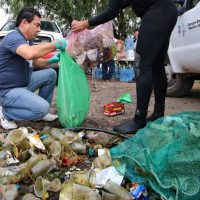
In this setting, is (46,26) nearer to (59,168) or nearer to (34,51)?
(34,51)

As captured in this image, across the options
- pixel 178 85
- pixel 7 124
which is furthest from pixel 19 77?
pixel 178 85

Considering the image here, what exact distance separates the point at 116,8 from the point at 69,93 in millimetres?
879

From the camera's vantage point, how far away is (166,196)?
A: 2.19 meters

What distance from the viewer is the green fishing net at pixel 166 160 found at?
2.20m

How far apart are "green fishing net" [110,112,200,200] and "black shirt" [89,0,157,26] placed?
50.3 inches

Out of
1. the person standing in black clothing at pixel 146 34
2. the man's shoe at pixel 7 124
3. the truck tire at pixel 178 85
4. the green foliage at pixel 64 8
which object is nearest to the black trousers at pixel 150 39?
the person standing in black clothing at pixel 146 34

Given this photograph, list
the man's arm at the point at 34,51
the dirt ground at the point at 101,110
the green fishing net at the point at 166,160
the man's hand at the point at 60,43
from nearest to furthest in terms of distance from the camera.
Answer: the green fishing net at the point at 166,160, the man's arm at the point at 34,51, the man's hand at the point at 60,43, the dirt ground at the point at 101,110

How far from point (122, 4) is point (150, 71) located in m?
0.67

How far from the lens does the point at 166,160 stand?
230cm

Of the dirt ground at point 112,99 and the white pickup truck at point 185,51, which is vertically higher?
the white pickup truck at point 185,51

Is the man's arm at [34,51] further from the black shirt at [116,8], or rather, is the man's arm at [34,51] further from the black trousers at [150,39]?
the black trousers at [150,39]

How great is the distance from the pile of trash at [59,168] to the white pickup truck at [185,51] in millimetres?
2058

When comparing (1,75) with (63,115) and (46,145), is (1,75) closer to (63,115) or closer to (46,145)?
(63,115)

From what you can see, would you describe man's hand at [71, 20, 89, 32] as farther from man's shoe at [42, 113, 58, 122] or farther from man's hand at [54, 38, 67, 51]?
man's shoe at [42, 113, 58, 122]
